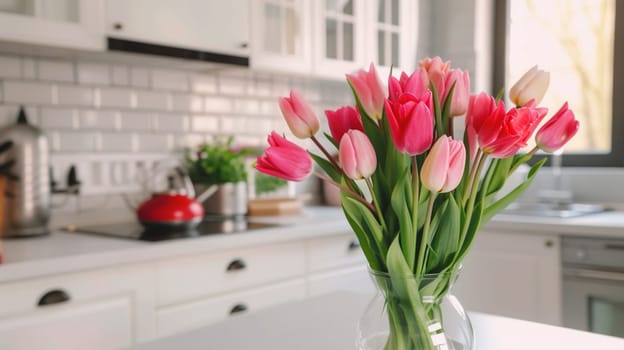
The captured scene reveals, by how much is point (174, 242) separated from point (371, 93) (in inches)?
57.8

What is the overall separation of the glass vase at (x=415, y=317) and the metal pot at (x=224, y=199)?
6.84ft

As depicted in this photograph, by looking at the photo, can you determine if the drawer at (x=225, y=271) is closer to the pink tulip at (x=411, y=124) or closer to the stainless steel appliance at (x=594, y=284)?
the stainless steel appliance at (x=594, y=284)

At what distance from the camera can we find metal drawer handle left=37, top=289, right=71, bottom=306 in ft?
5.88

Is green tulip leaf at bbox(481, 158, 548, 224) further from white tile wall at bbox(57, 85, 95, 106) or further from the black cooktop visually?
white tile wall at bbox(57, 85, 95, 106)

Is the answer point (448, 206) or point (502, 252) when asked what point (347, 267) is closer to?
point (502, 252)

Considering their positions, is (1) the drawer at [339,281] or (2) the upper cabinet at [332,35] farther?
(2) the upper cabinet at [332,35]

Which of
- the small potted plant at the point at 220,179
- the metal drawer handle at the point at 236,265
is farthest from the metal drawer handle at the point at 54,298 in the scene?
the small potted plant at the point at 220,179

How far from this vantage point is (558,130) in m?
0.71

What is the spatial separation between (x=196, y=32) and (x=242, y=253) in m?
0.88

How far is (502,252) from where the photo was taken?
9.31ft

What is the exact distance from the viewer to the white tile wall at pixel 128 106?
239cm

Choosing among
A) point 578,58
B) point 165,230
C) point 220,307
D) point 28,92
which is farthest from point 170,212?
point 578,58

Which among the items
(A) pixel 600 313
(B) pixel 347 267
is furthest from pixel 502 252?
(B) pixel 347 267

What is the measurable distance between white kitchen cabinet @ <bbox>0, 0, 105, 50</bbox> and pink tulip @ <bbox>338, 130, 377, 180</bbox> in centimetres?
169
